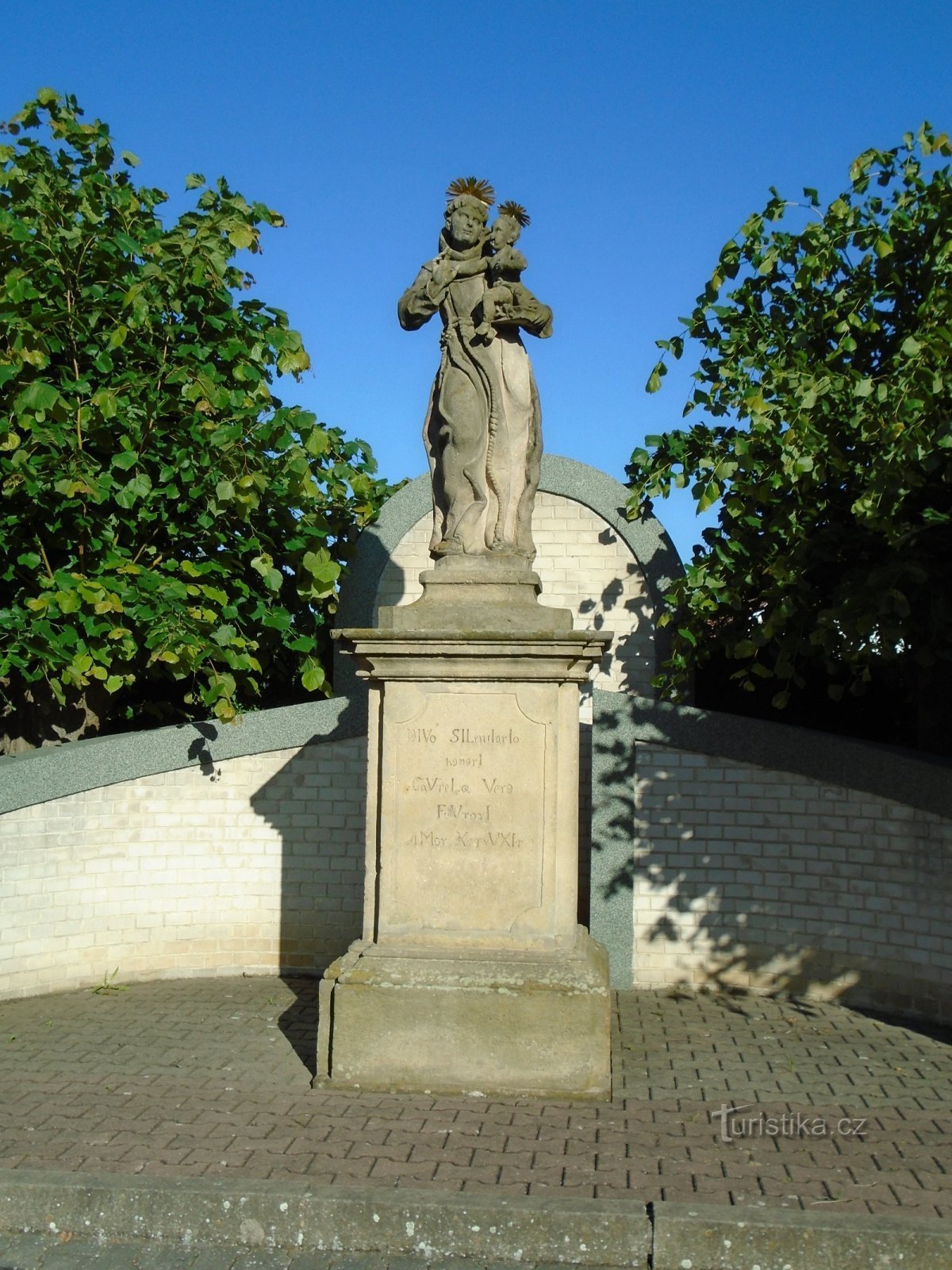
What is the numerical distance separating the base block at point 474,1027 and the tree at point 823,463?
3.46 metres

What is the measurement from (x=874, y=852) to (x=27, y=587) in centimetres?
691

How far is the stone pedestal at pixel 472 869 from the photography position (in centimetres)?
622

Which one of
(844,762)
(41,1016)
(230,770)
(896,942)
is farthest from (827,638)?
(41,1016)

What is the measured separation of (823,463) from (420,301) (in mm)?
3654

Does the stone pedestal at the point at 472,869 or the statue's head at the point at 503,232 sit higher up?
the statue's head at the point at 503,232

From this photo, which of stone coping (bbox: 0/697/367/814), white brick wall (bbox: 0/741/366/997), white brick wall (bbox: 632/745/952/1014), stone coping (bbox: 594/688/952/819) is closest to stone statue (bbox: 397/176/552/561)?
stone coping (bbox: 594/688/952/819)

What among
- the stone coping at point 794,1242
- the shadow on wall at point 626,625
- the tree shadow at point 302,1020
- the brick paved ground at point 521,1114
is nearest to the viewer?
the stone coping at point 794,1242

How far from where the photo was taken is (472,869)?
21.3 ft

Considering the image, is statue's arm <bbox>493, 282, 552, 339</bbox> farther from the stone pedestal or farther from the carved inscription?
the carved inscription

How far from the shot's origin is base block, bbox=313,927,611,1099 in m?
6.20

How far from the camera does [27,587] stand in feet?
31.9

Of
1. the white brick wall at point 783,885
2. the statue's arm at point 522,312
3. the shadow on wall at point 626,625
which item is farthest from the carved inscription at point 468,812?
the shadow on wall at point 626,625

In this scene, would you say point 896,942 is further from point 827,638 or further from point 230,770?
point 230,770

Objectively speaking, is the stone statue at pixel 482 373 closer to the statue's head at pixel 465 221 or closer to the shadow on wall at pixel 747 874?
the statue's head at pixel 465 221
